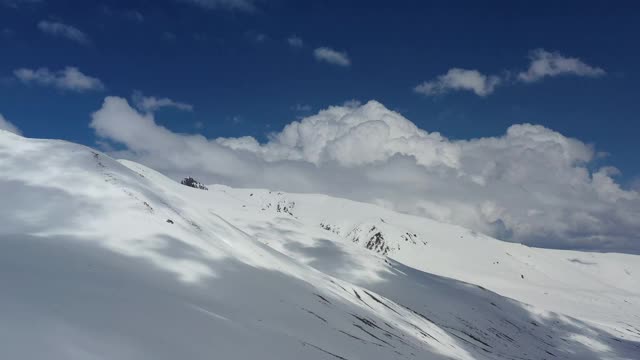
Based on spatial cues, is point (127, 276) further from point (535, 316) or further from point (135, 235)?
point (535, 316)

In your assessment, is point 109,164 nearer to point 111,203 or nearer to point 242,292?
point 111,203

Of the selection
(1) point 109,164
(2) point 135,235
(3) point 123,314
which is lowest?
(3) point 123,314

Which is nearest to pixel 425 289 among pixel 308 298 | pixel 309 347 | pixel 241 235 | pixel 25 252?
pixel 241 235

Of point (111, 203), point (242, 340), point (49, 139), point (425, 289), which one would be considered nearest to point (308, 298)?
point (111, 203)

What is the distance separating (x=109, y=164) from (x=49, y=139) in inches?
508

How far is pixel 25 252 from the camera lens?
1543 inches

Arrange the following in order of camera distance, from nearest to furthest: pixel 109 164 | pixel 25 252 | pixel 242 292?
pixel 25 252 < pixel 242 292 < pixel 109 164

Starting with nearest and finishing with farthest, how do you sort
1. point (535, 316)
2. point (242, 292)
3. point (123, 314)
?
1. point (123, 314)
2. point (242, 292)
3. point (535, 316)

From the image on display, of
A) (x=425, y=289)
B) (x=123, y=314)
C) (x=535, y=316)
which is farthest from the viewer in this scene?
(x=535, y=316)

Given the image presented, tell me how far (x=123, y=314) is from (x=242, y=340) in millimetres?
8071

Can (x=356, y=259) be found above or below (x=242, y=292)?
above

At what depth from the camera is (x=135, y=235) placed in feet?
174

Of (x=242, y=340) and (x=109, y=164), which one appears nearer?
(x=242, y=340)

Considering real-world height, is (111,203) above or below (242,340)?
above
